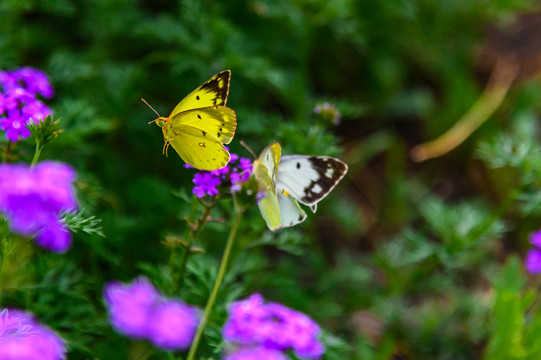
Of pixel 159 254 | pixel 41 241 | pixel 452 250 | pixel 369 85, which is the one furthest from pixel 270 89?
pixel 41 241

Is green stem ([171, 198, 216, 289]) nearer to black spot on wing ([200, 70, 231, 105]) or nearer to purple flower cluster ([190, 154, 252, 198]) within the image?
purple flower cluster ([190, 154, 252, 198])

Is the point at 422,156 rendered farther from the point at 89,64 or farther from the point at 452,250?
the point at 89,64

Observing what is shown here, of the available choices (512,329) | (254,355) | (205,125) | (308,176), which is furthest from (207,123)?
(512,329)

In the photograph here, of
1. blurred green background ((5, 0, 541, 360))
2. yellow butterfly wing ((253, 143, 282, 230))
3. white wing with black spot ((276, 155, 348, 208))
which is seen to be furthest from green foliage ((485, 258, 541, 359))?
yellow butterfly wing ((253, 143, 282, 230))

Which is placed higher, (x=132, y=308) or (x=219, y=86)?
(x=219, y=86)

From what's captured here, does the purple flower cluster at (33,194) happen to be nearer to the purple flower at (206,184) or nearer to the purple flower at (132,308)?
the purple flower at (132,308)

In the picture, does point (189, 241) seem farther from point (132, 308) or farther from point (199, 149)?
point (132, 308)

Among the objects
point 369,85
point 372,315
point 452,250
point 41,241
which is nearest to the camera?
point 41,241

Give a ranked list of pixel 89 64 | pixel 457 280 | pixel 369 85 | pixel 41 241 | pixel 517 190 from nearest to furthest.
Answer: pixel 41 241 → pixel 517 190 → pixel 89 64 → pixel 457 280 → pixel 369 85
